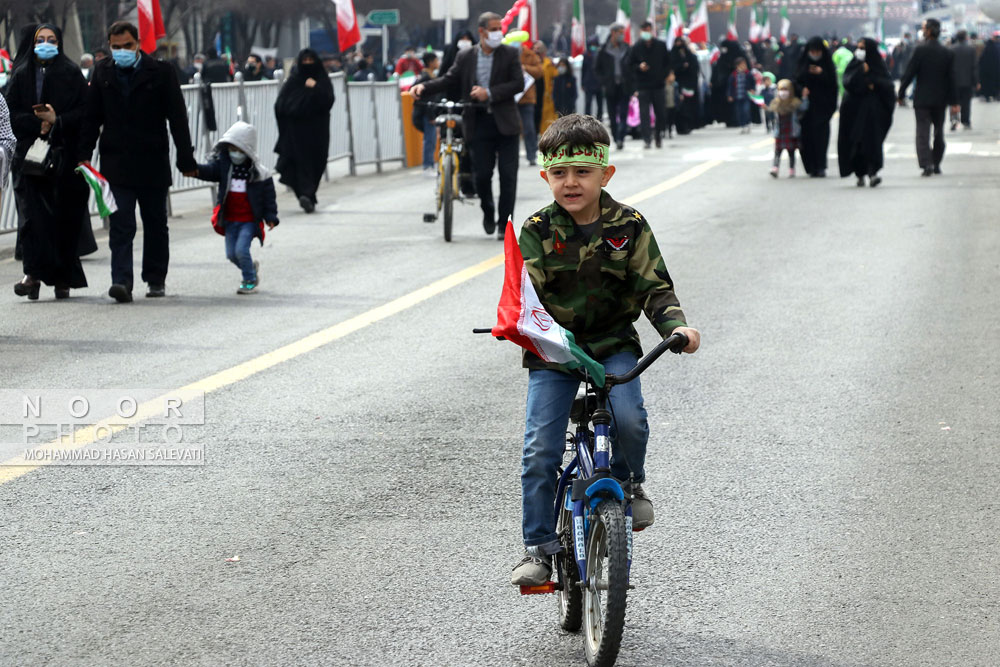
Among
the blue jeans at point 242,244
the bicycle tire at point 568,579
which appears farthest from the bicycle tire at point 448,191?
the bicycle tire at point 568,579

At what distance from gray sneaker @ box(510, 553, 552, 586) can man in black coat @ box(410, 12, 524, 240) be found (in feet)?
31.2

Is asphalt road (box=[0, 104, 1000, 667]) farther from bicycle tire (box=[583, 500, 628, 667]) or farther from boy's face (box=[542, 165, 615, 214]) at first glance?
boy's face (box=[542, 165, 615, 214])

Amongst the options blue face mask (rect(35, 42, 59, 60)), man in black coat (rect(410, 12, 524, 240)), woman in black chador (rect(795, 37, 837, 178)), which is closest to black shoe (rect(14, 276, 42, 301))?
blue face mask (rect(35, 42, 59, 60))

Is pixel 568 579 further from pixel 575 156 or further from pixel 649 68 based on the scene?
pixel 649 68

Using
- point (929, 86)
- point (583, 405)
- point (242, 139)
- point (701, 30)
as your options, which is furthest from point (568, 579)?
point (701, 30)

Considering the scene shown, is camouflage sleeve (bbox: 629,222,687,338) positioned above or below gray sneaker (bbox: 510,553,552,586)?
above

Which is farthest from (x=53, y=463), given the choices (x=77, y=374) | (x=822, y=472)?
(x=822, y=472)

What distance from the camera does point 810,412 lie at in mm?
7562

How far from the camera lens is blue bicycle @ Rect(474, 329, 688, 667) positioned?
3.98 meters

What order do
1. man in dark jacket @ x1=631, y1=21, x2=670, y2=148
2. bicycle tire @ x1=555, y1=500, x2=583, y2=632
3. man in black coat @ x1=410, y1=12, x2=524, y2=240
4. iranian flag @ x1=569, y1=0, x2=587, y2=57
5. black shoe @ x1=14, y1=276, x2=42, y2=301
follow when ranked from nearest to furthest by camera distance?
bicycle tire @ x1=555, y1=500, x2=583, y2=632, black shoe @ x1=14, y1=276, x2=42, y2=301, man in black coat @ x1=410, y1=12, x2=524, y2=240, man in dark jacket @ x1=631, y1=21, x2=670, y2=148, iranian flag @ x1=569, y1=0, x2=587, y2=57

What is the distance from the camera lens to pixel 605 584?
4023 millimetres

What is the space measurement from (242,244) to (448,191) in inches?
132

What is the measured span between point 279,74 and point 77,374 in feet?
39.8

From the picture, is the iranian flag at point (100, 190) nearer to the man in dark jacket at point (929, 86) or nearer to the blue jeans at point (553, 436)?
the blue jeans at point (553, 436)
